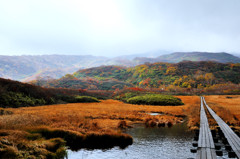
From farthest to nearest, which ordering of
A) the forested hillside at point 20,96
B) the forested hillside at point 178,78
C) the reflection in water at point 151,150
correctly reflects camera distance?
the forested hillside at point 178,78, the forested hillside at point 20,96, the reflection in water at point 151,150

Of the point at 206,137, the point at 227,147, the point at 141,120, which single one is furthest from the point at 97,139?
the point at 141,120

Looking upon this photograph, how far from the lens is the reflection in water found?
33.7ft

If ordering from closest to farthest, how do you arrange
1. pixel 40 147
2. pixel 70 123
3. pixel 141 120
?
1. pixel 40 147
2. pixel 70 123
3. pixel 141 120

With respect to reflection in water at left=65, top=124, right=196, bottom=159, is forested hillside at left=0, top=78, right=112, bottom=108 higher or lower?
higher

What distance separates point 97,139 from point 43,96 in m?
24.0

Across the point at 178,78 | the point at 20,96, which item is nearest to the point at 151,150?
the point at 20,96

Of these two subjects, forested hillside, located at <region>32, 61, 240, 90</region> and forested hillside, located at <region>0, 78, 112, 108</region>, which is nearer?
forested hillside, located at <region>0, 78, 112, 108</region>

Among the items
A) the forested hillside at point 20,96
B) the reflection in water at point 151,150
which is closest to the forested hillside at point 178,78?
the forested hillside at point 20,96

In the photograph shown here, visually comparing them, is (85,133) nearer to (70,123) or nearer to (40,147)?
(70,123)

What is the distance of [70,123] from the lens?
611 inches

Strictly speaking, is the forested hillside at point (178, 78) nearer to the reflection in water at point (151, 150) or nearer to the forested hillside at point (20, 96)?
the forested hillside at point (20, 96)

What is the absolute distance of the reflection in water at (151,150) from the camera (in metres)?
10.3

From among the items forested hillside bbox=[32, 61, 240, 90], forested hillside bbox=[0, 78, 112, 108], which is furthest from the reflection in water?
forested hillside bbox=[32, 61, 240, 90]

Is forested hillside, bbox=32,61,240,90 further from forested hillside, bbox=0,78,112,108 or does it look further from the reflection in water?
the reflection in water
